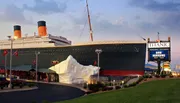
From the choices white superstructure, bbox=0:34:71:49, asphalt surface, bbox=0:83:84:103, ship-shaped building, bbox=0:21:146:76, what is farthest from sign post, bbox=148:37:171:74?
white superstructure, bbox=0:34:71:49

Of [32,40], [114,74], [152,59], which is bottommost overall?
[114,74]

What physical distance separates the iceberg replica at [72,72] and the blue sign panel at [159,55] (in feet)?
45.3

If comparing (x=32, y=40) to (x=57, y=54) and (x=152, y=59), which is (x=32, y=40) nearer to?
(x=57, y=54)

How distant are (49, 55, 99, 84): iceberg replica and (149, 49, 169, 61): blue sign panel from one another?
13.8m

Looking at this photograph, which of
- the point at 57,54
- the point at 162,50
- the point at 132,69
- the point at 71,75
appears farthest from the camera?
the point at 57,54

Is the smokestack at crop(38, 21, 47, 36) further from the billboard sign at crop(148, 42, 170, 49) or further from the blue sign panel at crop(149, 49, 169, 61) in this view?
the blue sign panel at crop(149, 49, 169, 61)

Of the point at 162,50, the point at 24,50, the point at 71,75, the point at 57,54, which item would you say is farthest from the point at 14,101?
the point at 24,50

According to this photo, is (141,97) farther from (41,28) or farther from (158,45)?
(41,28)

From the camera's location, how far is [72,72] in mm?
49094

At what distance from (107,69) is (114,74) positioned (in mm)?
2251


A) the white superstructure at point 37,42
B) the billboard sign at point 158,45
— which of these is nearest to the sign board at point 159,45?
the billboard sign at point 158,45

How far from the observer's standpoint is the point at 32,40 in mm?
77625

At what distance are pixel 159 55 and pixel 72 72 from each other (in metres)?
18.1

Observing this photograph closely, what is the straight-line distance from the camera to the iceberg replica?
48656 millimetres
